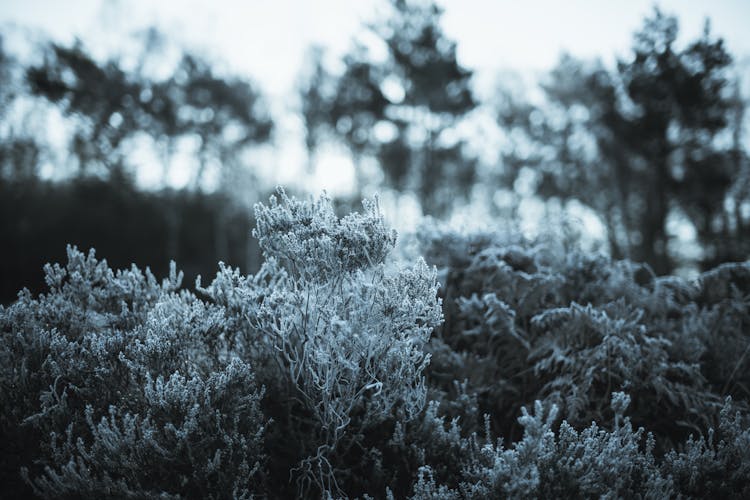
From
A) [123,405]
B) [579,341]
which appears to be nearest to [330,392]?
[123,405]

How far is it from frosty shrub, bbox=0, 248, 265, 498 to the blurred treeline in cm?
1369

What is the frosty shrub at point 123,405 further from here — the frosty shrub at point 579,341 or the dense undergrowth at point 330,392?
the frosty shrub at point 579,341

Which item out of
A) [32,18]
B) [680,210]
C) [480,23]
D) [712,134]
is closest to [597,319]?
[712,134]

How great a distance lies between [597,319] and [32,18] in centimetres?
2117

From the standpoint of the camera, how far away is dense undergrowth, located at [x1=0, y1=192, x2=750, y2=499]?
3164mm

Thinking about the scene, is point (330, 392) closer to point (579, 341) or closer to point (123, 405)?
point (123, 405)

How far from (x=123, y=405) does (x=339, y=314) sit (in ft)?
5.89

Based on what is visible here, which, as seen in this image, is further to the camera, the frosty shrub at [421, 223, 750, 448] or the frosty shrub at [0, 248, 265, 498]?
the frosty shrub at [421, 223, 750, 448]

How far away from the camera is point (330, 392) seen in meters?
3.58

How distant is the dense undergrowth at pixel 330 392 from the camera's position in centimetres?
316

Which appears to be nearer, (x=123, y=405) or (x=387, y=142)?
(x=123, y=405)

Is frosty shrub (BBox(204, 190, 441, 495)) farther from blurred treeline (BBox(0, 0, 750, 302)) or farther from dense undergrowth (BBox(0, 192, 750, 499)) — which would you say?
blurred treeline (BBox(0, 0, 750, 302))

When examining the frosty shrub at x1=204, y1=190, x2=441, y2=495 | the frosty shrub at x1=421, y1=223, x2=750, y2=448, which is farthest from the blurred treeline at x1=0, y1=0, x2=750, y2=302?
the frosty shrub at x1=204, y1=190, x2=441, y2=495

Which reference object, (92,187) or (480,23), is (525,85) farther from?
(92,187)
